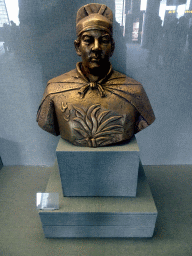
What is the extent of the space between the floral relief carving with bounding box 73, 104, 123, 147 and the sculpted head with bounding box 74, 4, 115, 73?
0.30 m

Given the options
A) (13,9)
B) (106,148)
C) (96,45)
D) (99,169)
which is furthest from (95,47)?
(13,9)

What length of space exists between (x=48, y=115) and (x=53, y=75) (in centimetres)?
57

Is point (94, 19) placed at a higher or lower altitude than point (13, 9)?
lower

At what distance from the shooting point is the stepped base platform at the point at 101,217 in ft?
4.66

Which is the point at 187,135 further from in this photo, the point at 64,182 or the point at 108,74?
the point at 64,182

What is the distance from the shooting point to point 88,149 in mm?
1365

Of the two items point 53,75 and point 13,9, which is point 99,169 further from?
point 13,9

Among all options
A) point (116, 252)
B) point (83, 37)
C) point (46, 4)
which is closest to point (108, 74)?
point (83, 37)

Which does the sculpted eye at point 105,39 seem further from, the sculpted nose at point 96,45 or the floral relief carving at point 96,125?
the floral relief carving at point 96,125

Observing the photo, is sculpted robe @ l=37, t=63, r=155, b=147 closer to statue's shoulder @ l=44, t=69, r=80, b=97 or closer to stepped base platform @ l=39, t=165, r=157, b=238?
statue's shoulder @ l=44, t=69, r=80, b=97

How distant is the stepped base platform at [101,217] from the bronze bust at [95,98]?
0.46m

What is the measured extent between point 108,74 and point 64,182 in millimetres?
844

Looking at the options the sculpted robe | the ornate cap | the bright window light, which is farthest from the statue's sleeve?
the bright window light

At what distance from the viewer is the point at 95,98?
134cm
